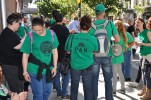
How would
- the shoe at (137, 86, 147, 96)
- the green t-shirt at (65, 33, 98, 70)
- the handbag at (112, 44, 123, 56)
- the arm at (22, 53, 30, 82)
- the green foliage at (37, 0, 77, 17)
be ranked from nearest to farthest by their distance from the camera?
the arm at (22, 53, 30, 82) < the green t-shirt at (65, 33, 98, 70) < the handbag at (112, 44, 123, 56) < the shoe at (137, 86, 147, 96) < the green foliage at (37, 0, 77, 17)

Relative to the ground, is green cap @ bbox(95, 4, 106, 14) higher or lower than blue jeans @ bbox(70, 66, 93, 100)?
higher

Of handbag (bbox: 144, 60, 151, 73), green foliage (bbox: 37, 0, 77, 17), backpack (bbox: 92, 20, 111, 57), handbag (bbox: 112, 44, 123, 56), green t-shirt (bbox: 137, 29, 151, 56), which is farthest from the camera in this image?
green foliage (bbox: 37, 0, 77, 17)

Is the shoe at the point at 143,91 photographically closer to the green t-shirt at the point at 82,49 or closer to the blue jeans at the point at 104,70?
the blue jeans at the point at 104,70

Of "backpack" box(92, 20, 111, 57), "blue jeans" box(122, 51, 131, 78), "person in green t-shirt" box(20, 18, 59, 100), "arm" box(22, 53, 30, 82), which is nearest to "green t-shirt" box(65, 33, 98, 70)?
"backpack" box(92, 20, 111, 57)

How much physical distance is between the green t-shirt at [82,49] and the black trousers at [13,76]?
0.90m

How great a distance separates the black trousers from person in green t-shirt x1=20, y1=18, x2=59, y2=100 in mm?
545

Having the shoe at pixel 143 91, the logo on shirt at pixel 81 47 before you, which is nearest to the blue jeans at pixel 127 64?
the shoe at pixel 143 91

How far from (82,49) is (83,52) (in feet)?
0.17

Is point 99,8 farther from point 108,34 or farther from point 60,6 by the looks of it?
point 60,6

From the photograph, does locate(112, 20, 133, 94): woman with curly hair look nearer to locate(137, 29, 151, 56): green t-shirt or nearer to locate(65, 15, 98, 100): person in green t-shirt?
locate(137, 29, 151, 56): green t-shirt

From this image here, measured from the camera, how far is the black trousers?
5379mm

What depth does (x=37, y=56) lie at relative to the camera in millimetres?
4848

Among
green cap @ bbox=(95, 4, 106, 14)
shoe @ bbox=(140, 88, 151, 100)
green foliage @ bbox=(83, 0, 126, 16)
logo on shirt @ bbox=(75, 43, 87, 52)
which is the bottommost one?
shoe @ bbox=(140, 88, 151, 100)

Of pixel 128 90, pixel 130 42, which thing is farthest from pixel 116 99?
pixel 130 42
